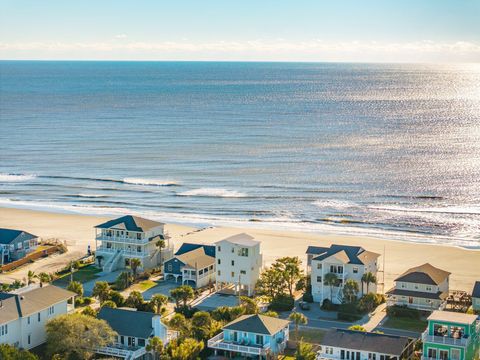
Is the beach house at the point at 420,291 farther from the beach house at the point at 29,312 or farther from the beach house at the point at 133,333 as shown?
the beach house at the point at 29,312

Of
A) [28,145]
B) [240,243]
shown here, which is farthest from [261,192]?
[28,145]

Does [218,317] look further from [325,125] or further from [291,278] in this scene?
[325,125]

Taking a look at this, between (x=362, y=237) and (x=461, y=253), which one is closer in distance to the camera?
(x=461, y=253)

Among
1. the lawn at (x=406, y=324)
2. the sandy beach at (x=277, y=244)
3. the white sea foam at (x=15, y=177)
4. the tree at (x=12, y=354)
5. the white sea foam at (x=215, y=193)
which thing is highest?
the tree at (x=12, y=354)

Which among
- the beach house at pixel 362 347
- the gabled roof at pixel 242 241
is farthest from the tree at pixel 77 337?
the gabled roof at pixel 242 241

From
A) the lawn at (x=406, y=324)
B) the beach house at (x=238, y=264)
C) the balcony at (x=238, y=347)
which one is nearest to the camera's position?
the balcony at (x=238, y=347)

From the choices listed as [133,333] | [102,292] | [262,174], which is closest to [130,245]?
[102,292]

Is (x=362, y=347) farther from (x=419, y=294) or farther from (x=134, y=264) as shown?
(x=134, y=264)
